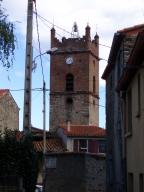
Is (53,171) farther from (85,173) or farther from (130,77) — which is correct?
(130,77)

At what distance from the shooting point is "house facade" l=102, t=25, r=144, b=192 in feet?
79.3

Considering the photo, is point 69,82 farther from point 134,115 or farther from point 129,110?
point 134,115

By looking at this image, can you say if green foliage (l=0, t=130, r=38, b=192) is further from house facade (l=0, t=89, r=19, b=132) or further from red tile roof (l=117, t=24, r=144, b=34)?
house facade (l=0, t=89, r=19, b=132)

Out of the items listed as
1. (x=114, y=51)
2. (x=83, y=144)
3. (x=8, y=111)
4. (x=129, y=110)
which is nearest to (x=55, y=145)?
(x=83, y=144)

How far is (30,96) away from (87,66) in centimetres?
8093

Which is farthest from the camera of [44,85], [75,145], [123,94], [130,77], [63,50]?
[63,50]

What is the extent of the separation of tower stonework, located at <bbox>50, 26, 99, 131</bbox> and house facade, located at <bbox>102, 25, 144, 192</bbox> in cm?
6390

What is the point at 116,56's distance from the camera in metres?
27.5

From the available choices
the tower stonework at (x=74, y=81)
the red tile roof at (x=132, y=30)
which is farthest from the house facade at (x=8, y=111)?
the red tile roof at (x=132, y=30)

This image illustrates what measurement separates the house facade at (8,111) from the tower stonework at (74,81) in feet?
82.2

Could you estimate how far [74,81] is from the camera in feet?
332

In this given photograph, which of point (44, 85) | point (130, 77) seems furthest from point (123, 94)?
point (44, 85)

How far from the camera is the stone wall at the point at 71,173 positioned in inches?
1439

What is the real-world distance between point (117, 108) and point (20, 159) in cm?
548
